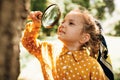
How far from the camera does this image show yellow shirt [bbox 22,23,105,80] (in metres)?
2.36

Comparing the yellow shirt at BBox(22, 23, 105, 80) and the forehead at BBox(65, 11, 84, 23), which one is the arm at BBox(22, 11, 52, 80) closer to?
the yellow shirt at BBox(22, 23, 105, 80)

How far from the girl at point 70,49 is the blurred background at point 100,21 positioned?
4.05 ft

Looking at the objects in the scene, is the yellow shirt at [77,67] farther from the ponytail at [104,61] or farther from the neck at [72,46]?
the ponytail at [104,61]

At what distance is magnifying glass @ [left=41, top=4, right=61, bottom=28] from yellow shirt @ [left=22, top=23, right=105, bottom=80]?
0.10 metres

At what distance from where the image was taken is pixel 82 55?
2.42m

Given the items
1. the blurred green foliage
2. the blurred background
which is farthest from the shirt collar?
the blurred green foliage

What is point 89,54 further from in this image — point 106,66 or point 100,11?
point 100,11

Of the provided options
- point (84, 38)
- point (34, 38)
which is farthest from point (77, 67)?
point (34, 38)

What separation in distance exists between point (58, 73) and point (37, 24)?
34 centimetres

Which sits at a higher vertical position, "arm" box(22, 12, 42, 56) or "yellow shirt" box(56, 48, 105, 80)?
"arm" box(22, 12, 42, 56)

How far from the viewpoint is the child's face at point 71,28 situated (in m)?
2.39

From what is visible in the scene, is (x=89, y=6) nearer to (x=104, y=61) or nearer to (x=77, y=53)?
(x=104, y=61)

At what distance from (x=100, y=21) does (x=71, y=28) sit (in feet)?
13.0

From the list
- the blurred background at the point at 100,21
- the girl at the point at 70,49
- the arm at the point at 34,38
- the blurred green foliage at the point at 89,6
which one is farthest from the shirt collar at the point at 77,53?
the blurred green foliage at the point at 89,6
